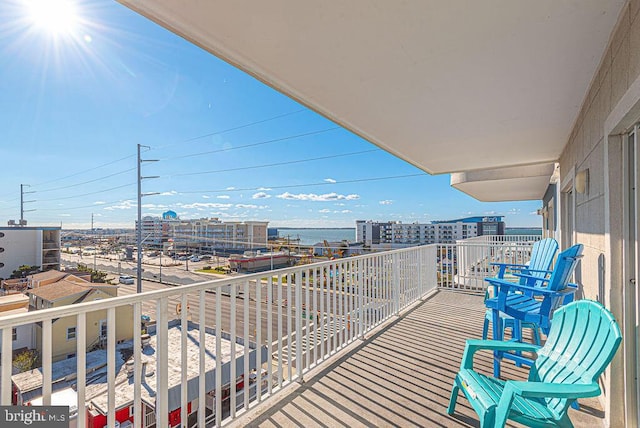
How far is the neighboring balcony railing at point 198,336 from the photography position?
130 cm

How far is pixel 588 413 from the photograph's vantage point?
2.04 m

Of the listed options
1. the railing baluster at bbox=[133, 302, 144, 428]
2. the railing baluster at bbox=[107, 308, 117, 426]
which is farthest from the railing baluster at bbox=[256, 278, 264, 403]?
the railing baluster at bbox=[107, 308, 117, 426]

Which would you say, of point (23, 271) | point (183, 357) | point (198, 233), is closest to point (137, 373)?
point (183, 357)

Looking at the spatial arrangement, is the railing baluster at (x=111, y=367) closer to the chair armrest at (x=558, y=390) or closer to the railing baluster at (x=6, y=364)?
the railing baluster at (x=6, y=364)

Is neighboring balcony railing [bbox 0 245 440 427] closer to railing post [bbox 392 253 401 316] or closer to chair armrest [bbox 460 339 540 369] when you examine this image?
railing post [bbox 392 253 401 316]

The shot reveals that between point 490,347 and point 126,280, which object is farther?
point 126,280

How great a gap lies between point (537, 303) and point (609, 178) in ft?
4.75

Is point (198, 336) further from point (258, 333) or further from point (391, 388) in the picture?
point (391, 388)

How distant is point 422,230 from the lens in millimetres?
25750

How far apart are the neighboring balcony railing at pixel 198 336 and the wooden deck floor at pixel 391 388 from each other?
7.1 inches

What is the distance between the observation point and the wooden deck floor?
1998 millimetres

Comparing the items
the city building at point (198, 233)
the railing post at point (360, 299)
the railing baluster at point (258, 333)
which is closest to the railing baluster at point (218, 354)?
the railing baluster at point (258, 333)

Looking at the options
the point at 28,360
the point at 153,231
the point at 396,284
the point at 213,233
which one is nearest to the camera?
the point at 28,360

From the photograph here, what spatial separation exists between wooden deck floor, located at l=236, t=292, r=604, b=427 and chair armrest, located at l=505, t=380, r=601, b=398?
2.87 feet
